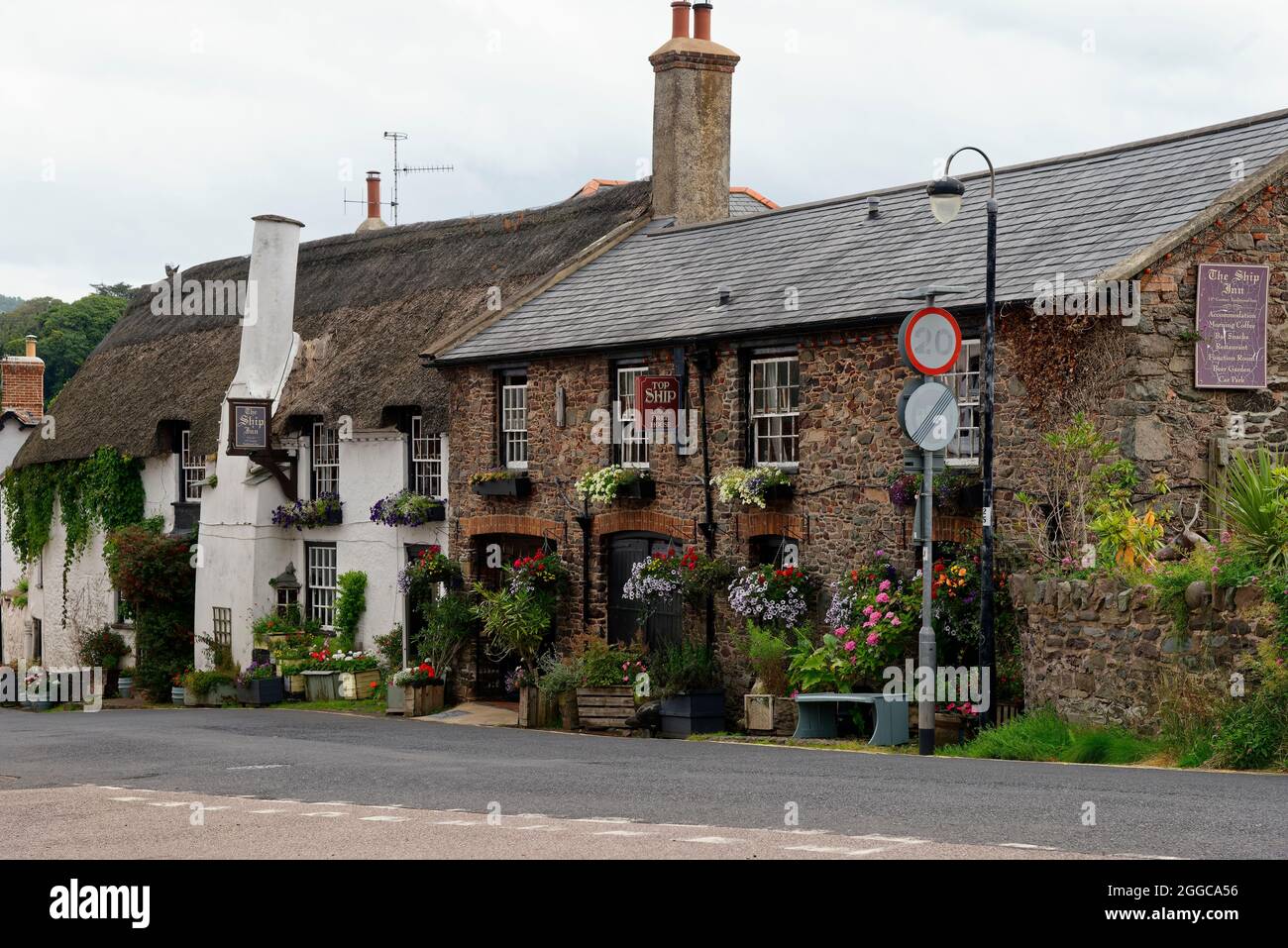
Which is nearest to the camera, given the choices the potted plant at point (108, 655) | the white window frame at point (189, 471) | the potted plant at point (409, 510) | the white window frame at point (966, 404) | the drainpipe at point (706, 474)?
the white window frame at point (966, 404)

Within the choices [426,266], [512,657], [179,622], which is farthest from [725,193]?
A: [179,622]

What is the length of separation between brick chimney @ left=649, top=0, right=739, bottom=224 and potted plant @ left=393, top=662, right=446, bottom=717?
28.0 feet

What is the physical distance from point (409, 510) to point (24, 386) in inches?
939

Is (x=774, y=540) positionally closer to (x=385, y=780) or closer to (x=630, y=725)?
(x=630, y=725)

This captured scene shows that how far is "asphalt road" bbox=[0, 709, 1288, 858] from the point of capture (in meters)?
10.5

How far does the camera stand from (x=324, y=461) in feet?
102

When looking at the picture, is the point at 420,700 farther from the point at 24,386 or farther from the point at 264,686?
the point at 24,386

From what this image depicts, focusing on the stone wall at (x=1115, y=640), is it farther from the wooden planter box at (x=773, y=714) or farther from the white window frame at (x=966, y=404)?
the wooden planter box at (x=773, y=714)

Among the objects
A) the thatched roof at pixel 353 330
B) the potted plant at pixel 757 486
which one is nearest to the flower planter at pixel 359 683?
the thatched roof at pixel 353 330

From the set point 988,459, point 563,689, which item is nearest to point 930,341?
point 988,459

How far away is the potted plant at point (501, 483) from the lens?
25.7 m

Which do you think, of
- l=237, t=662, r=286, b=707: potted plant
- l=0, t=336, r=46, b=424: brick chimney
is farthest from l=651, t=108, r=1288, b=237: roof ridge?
l=0, t=336, r=46, b=424: brick chimney

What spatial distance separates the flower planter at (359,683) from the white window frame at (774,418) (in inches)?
374

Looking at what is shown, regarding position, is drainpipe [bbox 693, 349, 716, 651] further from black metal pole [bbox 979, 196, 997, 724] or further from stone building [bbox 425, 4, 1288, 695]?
black metal pole [bbox 979, 196, 997, 724]
